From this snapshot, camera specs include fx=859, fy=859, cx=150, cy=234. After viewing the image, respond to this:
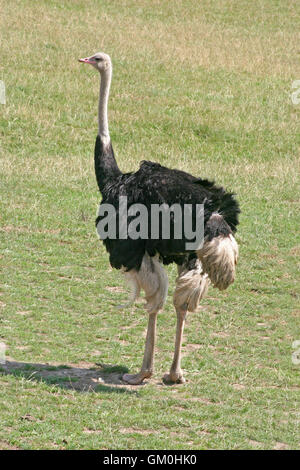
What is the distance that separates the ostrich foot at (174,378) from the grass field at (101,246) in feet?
0.31

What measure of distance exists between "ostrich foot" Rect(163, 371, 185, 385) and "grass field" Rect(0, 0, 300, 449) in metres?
0.09

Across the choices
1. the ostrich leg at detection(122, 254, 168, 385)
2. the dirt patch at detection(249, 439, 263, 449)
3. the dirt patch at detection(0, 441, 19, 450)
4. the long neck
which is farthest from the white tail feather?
the dirt patch at detection(0, 441, 19, 450)

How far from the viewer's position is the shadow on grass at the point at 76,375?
21.6ft

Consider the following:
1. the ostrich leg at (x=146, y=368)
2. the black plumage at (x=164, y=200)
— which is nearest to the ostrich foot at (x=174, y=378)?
the ostrich leg at (x=146, y=368)

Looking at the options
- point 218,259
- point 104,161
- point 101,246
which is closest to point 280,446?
point 218,259

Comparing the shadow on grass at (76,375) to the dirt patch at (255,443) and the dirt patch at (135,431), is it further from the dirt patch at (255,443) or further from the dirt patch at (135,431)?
the dirt patch at (255,443)

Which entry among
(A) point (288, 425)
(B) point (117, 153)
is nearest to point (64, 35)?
(B) point (117, 153)

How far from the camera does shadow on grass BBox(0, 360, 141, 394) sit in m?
6.59

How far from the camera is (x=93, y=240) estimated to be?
1013cm

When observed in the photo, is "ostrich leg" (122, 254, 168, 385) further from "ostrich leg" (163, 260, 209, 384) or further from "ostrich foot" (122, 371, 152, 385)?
"ostrich leg" (163, 260, 209, 384)
